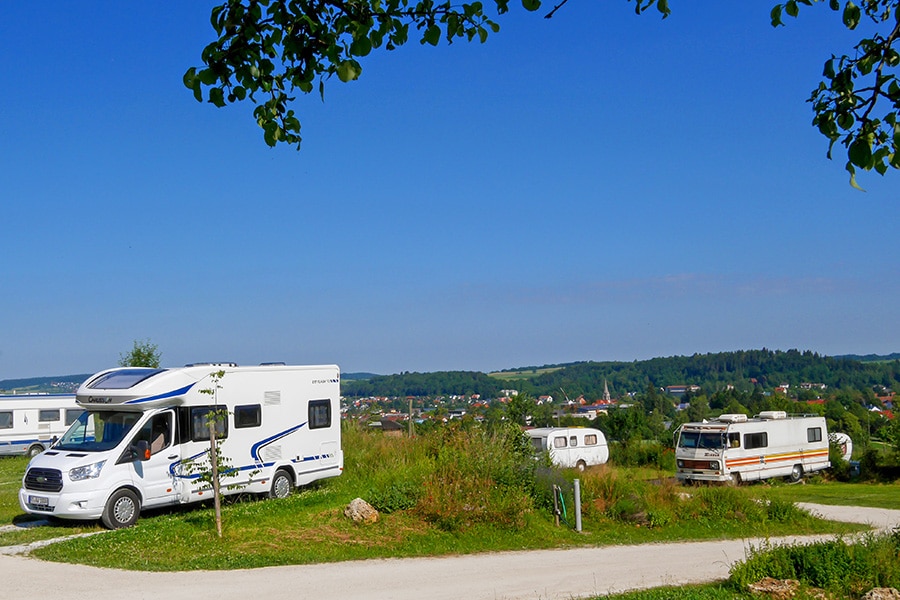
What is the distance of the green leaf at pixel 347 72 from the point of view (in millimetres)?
4836

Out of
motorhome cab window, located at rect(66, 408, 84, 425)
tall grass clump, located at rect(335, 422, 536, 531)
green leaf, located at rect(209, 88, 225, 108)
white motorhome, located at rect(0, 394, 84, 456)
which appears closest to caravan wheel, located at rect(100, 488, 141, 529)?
tall grass clump, located at rect(335, 422, 536, 531)

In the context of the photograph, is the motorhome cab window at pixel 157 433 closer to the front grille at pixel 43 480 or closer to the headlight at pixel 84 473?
the headlight at pixel 84 473

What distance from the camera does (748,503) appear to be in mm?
16438

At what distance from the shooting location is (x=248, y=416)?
1659 cm

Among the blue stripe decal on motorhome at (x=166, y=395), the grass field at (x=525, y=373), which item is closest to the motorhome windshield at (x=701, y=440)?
the blue stripe decal on motorhome at (x=166, y=395)

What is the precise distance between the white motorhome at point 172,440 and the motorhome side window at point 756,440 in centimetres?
1434

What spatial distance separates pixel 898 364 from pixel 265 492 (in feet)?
374

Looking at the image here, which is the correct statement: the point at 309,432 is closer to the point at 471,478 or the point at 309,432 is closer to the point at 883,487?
the point at 471,478

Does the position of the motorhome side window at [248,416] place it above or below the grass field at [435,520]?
above

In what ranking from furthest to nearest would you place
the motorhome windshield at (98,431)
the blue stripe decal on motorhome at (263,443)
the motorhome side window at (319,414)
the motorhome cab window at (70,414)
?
the motorhome cab window at (70,414) → the motorhome side window at (319,414) → the blue stripe decal on motorhome at (263,443) → the motorhome windshield at (98,431)

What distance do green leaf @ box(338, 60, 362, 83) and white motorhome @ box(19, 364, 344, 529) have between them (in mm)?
10351

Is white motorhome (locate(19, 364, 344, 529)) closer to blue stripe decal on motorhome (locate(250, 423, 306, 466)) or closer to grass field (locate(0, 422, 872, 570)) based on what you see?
blue stripe decal on motorhome (locate(250, 423, 306, 466))

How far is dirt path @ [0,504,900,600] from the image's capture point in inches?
381

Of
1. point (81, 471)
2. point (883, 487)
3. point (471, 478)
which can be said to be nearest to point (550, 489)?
point (471, 478)
